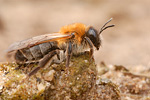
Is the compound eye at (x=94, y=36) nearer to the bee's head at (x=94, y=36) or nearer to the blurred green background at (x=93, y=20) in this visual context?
the bee's head at (x=94, y=36)

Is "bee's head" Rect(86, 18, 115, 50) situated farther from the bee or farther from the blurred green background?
the blurred green background

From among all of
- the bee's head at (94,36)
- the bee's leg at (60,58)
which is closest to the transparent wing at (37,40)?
the bee's leg at (60,58)

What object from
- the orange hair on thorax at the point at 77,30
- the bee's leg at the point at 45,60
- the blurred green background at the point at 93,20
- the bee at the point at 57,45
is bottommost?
the bee's leg at the point at 45,60

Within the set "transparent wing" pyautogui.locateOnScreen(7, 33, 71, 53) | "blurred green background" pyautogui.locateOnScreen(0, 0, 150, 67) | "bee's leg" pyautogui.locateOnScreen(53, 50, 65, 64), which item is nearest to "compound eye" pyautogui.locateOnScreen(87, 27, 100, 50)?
"transparent wing" pyautogui.locateOnScreen(7, 33, 71, 53)

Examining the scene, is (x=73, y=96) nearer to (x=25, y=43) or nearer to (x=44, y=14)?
(x=25, y=43)

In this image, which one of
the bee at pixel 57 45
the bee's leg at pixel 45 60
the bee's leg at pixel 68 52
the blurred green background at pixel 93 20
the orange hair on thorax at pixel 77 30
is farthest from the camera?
the blurred green background at pixel 93 20

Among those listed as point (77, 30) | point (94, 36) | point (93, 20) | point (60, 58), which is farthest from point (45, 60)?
point (93, 20)

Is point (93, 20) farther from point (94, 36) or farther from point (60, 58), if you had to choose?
point (60, 58)
